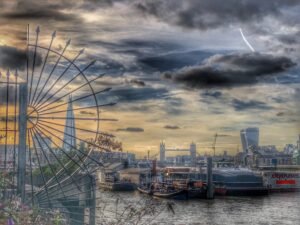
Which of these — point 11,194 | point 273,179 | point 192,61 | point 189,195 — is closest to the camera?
point 11,194

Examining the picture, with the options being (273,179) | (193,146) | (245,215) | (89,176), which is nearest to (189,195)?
(245,215)

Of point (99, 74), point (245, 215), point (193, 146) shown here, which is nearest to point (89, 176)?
point (99, 74)

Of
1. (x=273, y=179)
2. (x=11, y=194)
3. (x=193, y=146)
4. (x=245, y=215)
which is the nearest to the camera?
(x=11, y=194)

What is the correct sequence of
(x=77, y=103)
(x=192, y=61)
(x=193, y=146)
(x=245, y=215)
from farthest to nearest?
(x=245, y=215), (x=193, y=146), (x=192, y=61), (x=77, y=103)

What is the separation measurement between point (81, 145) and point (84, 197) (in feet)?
0.77

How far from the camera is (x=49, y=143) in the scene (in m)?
2.22

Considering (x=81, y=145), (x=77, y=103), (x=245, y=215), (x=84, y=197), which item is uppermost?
(x=77, y=103)

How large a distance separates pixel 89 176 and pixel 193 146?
1.08 meters

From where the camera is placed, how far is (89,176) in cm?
224

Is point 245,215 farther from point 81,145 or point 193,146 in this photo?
point 81,145

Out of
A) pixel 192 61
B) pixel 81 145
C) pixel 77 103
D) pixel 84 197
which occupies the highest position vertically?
pixel 192 61

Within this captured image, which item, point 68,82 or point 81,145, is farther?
point 81,145

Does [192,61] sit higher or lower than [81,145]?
higher

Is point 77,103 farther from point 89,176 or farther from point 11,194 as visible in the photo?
point 11,194
